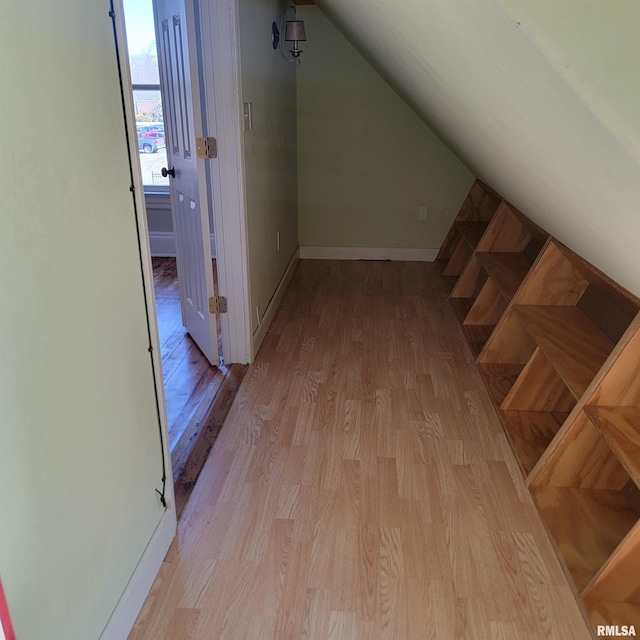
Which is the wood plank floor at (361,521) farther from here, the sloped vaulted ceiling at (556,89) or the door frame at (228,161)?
the sloped vaulted ceiling at (556,89)

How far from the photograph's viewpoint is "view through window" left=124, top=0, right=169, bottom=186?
4.28 m

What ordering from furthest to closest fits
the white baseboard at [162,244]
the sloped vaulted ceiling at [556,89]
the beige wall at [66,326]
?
1. the white baseboard at [162,244]
2. the beige wall at [66,326]
3. the sloped vaulted ceiling at [556,89]

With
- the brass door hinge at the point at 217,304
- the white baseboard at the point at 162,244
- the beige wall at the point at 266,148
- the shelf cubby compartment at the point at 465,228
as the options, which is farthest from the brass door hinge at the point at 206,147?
the white baseboard at the point at 162,244

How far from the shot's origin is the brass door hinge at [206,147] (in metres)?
2.38

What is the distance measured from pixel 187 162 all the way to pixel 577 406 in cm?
189

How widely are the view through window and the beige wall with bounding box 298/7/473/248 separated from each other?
115cm

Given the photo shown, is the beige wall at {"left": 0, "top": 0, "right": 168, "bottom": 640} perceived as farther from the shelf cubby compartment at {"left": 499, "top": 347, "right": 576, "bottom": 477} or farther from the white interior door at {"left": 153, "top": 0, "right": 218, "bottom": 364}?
the shelf cubby compartment at {"left": 499, "top": 347, "right": 576, "bottom": 477}

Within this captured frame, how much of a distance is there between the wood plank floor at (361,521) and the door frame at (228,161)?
0.92 ft

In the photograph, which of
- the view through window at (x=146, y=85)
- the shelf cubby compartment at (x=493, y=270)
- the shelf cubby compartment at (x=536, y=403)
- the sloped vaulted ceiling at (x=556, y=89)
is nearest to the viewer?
the sloped vaulted ceiling at (x=556, y=89)

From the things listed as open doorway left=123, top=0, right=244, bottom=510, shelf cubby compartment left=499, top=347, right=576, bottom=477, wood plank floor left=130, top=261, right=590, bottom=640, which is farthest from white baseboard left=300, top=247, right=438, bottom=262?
shelf cubby compartment left=499, top=347, right=576, bottom=477

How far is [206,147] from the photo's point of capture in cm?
240

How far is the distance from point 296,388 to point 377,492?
2.57ft

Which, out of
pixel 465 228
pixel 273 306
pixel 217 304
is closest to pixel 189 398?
pixel 217 304

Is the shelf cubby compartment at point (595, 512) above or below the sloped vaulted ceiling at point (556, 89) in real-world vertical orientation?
below
